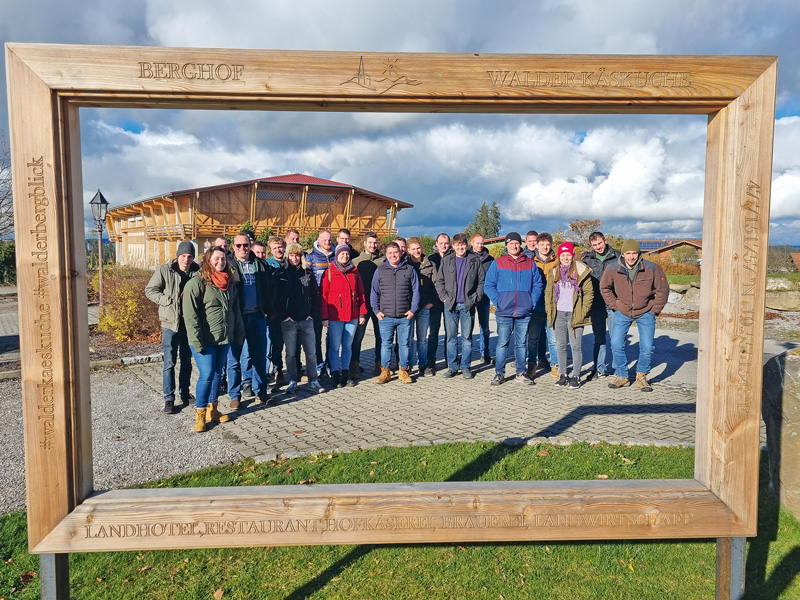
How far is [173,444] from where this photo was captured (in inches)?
220

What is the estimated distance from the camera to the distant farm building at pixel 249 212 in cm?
3061

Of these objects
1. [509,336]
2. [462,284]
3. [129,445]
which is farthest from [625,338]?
[129,445]

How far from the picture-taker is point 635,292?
23.5 ft

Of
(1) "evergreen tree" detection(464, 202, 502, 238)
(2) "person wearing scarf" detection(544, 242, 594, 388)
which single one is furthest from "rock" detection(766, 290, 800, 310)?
(1) "evergreen tree" detection(464, 202, 502, 238)

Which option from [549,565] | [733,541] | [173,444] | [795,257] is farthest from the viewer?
[795,257]

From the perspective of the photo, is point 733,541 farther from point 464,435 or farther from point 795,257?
point 795,257

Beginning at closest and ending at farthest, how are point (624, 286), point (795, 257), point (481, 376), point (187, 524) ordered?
point (187, 524), point (624, 286), point (481, 376), point (795, 257)

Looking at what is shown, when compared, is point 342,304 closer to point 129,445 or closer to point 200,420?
point 200,420

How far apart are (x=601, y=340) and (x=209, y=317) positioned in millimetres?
5514

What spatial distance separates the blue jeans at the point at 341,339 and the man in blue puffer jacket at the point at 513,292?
6.73 feet

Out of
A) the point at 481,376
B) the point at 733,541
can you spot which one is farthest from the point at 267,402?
the point at 733,541

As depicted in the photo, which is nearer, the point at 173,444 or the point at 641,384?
the point at 173,444

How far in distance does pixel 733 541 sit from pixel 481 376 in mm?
5646

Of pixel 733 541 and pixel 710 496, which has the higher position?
pixel 710 496
